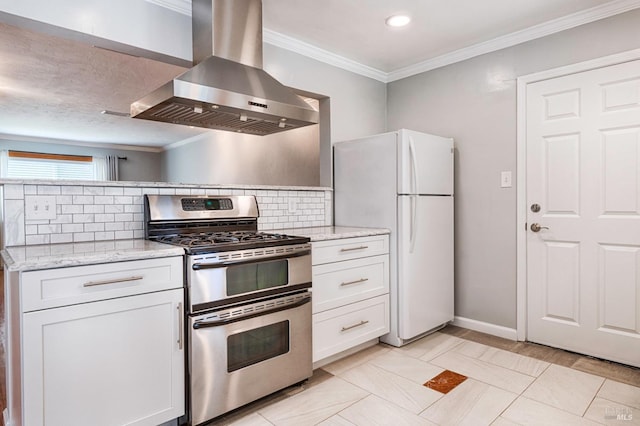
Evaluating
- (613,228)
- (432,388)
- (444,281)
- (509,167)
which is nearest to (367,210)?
(444,281)

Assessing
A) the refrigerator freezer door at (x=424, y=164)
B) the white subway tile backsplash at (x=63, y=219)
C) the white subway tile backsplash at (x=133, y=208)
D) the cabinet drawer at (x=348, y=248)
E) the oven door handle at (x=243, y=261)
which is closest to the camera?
the oven door handle at (x=243, y=261)

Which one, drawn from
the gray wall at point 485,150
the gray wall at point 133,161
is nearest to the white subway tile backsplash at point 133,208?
the gray wall at point 485,150

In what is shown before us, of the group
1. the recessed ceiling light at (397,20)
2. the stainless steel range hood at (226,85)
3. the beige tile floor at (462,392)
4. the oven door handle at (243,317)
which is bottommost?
the beige tile floor at (462,392)

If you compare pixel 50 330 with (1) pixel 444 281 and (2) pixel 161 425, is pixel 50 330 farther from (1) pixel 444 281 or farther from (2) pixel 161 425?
(1) pixel 444 281

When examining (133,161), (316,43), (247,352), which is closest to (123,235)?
(247,352)

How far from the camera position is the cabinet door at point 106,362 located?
1.34m

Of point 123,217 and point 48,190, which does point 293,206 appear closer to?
point 123,217

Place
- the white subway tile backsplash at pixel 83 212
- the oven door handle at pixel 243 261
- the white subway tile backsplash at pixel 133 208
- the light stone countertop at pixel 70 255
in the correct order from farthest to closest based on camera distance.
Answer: the white subway tile backsplash at pixel 133 208
the white subway tile backsplash at pixel 83 212
the oven door handle at pixel 243 261
the light stone countertop at pixel 70 255

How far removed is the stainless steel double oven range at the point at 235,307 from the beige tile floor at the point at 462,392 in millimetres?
168

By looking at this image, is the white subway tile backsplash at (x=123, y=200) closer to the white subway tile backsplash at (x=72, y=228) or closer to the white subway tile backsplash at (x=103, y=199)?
the white subway tile backsplash at (x=103, y=199)

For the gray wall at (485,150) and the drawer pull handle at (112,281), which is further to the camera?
the gray wall at (485,150)

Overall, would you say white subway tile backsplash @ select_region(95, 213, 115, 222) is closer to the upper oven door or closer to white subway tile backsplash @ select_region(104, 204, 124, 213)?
white subway tile backsplash @ select_region(104, 204, 124, 213)

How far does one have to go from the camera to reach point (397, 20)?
261 cm

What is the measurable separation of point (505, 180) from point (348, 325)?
1.66 m
